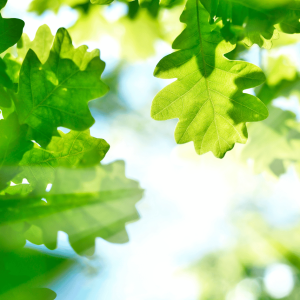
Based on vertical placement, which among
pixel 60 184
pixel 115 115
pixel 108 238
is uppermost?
pixel 60 184

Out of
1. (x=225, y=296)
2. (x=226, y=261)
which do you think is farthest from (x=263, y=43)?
(x=225, y=296)

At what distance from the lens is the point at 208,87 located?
107cm

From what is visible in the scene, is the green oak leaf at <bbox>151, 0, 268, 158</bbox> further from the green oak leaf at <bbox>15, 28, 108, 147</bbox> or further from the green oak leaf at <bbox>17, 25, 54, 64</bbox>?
the green oak leaf at <bbox>17, 25, 54, 64</bbox>

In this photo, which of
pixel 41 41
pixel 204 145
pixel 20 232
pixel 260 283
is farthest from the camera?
pixel 260 283

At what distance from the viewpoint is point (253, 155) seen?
7.13 feet

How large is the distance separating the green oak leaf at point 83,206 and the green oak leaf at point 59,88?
0.19 metres

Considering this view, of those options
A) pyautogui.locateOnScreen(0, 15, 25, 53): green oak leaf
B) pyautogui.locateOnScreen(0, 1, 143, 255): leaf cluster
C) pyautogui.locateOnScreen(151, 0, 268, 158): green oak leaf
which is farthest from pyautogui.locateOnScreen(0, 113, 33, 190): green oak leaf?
pyautogui.locateOnScreen(151, 0, 268, 158): green oak leaf

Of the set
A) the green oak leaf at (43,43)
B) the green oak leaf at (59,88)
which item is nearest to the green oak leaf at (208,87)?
the green oak leaf at (59,88)

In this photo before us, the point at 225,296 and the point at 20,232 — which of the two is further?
the point at 225,296

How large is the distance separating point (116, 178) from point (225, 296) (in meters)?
7.91

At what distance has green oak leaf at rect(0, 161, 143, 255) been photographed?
3.02 ft

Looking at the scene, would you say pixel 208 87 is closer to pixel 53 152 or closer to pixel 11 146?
pixel 53 152

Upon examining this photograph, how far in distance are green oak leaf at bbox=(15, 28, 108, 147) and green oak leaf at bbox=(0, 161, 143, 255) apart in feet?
0.61

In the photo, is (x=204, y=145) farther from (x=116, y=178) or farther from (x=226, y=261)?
(x=226, y=261)
